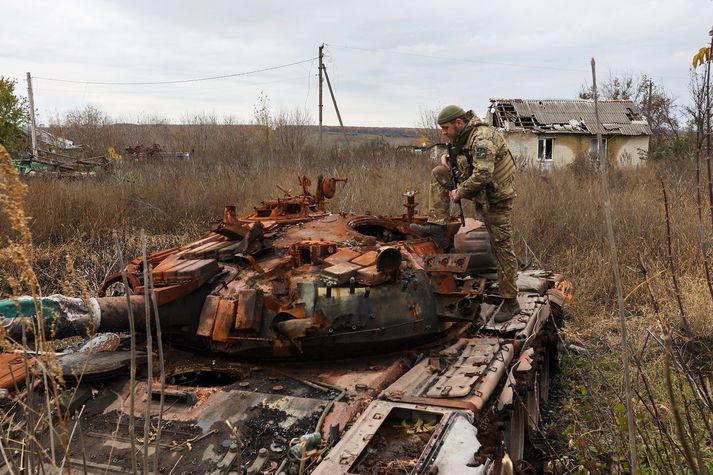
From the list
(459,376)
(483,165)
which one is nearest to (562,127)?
(483,165)

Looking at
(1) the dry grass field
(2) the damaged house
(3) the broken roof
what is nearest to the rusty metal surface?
(1) the dry grass field

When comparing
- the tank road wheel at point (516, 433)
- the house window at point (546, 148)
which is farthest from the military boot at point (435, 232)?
the house window at point (546, 148)

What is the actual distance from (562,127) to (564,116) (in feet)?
3.35

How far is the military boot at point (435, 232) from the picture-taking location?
18.3 ft

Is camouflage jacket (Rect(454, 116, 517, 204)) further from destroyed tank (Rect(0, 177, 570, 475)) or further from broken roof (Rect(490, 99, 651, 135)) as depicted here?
broken roof (Rect(490, 99, 651, 135))

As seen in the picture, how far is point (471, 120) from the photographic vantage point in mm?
6023

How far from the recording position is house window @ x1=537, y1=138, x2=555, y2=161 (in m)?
28.0

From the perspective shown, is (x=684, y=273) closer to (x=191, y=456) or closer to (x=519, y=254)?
(x=519, y=254)

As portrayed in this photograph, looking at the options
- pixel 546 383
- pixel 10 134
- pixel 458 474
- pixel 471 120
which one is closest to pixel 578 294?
pixel 546 383

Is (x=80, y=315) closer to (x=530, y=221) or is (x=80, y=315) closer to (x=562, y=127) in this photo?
(x=530, y=221)

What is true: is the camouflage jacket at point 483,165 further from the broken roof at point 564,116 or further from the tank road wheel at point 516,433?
the broken roof at point 564,116

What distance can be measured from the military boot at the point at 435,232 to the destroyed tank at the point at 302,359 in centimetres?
12

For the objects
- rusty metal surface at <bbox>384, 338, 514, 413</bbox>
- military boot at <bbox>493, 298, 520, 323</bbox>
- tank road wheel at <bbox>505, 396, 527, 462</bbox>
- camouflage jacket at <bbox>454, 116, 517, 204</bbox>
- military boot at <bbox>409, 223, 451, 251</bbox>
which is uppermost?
camouflage jacket at <bbox>454, 116, 517, 204</bbox>

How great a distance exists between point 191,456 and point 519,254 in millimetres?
9937
